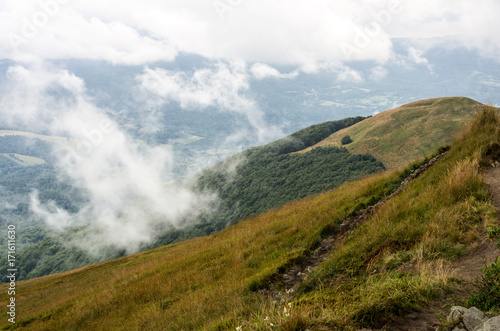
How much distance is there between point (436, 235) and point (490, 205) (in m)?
1.68

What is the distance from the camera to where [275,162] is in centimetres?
10425

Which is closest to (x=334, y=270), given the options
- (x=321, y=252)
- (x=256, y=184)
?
(x=321, y=252)

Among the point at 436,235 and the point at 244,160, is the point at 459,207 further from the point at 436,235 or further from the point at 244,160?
the point at 244,160

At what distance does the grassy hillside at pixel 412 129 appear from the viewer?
152 feet

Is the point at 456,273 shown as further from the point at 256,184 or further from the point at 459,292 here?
the point at 256,184

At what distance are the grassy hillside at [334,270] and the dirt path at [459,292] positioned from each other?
0.14 metres

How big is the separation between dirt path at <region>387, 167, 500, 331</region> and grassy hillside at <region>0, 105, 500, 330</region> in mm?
144

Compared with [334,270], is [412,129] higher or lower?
higher

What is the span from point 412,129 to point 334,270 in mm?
56728

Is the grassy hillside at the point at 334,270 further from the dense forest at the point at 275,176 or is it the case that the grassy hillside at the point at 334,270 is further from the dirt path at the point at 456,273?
the dense forest at the point at 275,176

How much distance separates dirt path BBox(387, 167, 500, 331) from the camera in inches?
151

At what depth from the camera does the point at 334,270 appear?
21.0 feet

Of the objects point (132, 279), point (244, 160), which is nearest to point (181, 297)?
point (132, 279)

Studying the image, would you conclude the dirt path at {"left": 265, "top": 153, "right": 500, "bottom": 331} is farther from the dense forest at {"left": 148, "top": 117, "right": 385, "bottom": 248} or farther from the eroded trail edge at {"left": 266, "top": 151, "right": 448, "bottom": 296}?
the dense forest at {"left": 148, "top": 117, "right": 385, "bottom": 248}
